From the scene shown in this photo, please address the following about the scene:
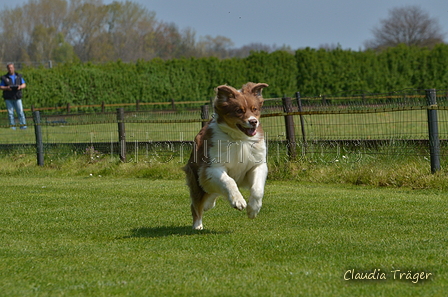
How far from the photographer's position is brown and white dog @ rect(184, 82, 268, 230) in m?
6.88

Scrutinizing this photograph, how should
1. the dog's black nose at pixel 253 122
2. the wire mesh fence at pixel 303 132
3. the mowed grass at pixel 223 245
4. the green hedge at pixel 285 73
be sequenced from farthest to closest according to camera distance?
A: the green hedge at pixel 285 73 → the wire mesh fence at pixel 303 132 → the dog's black nose at pixel 253 122 → the mowed grass at pixel 223 245

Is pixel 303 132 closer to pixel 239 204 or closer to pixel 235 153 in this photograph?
pixel 235 153

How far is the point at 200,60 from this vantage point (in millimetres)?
39500

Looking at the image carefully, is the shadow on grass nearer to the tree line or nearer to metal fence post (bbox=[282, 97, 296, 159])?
metal fence post (bbox=[282, 97, 296, 159])

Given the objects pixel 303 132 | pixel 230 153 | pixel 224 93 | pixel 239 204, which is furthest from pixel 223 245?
pixel 303 132

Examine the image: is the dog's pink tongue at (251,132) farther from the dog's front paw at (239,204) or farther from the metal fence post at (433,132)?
the metal fence post at (433,132)

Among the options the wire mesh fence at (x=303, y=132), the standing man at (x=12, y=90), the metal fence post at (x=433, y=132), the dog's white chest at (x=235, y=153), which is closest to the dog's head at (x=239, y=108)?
the dog's white chest at (x=235, y=153)

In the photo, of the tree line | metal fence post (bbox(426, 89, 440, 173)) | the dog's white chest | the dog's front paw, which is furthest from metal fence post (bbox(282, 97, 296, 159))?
the tree line

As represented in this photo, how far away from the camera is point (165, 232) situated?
23.2 ft

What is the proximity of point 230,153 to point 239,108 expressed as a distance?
20.4 inches

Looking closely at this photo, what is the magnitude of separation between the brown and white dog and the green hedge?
3115 cm

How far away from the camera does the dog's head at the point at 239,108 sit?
6.91 m

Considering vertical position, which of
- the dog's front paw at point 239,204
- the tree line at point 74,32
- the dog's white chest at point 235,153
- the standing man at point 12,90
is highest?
the tree line at point 74,32

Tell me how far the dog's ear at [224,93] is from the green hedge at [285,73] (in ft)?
102
